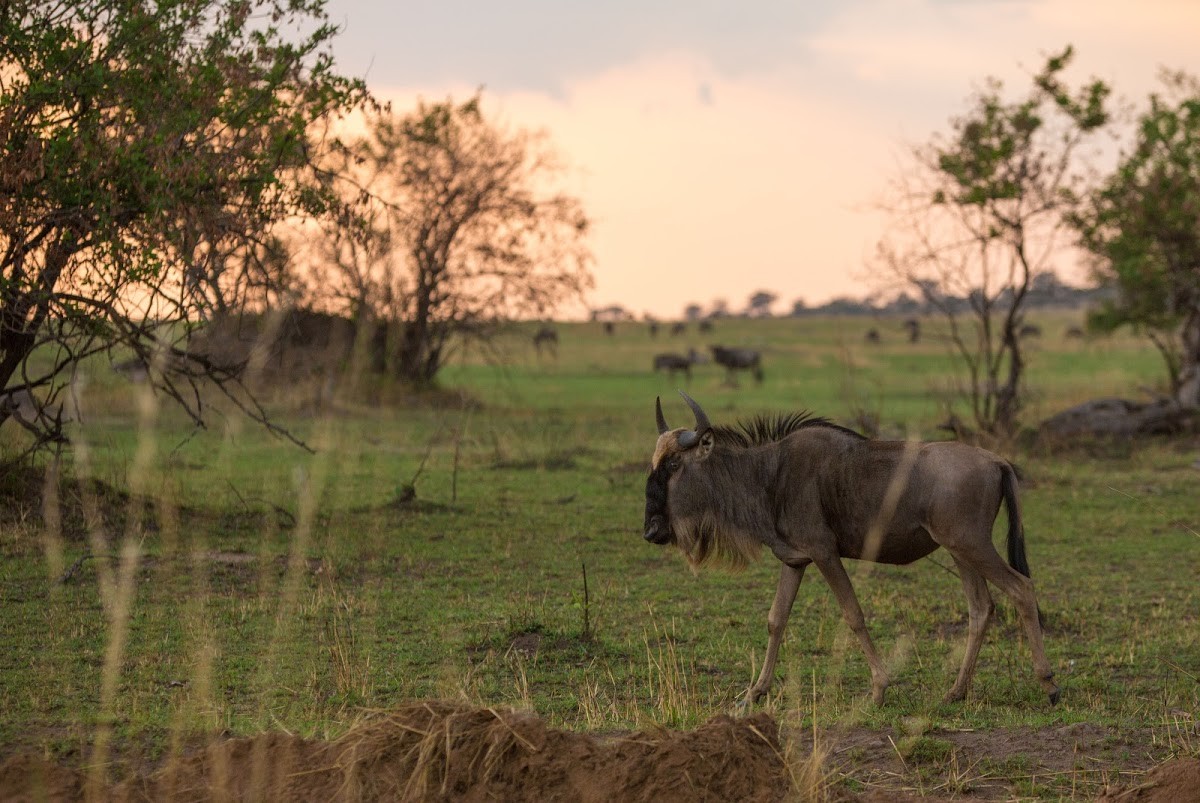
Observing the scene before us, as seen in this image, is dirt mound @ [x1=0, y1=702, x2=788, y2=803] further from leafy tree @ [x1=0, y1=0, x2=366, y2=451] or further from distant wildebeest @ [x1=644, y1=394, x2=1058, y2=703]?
leafy tree @ [x1=0, y1=0, x2=366, y2=451]

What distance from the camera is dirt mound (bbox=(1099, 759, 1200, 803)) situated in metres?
4.75

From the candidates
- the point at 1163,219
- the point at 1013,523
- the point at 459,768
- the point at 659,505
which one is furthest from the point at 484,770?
the point at 1163,219

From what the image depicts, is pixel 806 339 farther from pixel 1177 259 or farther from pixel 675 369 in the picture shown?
pixel 1177 259

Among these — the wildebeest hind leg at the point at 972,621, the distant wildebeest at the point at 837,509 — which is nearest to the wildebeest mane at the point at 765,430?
the distant wildebeest at the point at 837,509

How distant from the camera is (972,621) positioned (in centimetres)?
705

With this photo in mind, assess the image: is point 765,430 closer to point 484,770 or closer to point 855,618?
point 855,618

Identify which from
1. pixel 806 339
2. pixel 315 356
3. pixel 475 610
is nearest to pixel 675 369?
pixel 315 356

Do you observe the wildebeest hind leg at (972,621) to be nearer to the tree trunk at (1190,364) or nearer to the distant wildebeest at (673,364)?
the tree trunk at (1190,364)

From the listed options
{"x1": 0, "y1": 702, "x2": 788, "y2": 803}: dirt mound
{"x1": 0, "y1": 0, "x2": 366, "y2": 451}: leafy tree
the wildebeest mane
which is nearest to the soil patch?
{"x1": 0, "y1": 702, "x2": 788, "y2": 803}: dirt mound

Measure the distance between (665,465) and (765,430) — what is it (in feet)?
2.05

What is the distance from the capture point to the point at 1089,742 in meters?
5.85

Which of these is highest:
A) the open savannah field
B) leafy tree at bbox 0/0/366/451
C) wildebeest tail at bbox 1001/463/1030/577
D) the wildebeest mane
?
leafy tree at bbox 0/0/366/451

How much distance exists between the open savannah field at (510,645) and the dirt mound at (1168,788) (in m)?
0.02

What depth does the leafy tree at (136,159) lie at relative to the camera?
915 centimetres
